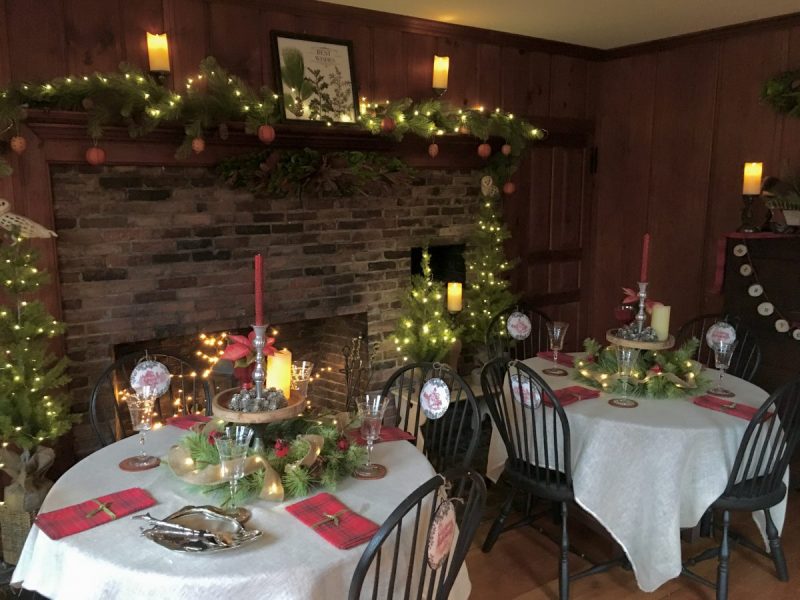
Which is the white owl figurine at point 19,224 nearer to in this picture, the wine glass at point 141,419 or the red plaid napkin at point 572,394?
the wine glass at point 141,419

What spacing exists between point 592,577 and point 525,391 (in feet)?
2.80

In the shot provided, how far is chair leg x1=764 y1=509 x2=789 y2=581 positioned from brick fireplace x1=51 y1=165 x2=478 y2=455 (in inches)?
80.7

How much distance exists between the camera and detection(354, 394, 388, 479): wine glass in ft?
6.44

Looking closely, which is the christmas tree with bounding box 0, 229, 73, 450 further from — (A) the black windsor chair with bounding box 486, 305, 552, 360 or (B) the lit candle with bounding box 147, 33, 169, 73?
(A) the black windsor chair with bounding box 486, 305, 552, 360

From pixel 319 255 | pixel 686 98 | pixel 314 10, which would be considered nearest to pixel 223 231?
pixel 319 255

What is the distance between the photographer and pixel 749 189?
374 centimetres

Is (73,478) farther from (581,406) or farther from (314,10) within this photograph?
(314,10)

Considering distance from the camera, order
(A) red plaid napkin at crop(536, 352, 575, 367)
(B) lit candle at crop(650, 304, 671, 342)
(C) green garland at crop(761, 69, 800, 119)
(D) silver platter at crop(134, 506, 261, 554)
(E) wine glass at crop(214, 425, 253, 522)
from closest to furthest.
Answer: (D) silver platter at crop(134, 506, 261, 554), (E) wine glass at crop(214, 425, 253, 522), (B) lit candle at crop(650, 304, 671, 342), (A) red plaid napkin at crop(536, 352, 575, 367), (C) green garland at crop(761, 69, 800, 119)

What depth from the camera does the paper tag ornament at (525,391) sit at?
251 cm

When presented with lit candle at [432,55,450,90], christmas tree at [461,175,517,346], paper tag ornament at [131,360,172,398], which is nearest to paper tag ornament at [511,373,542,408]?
paper tag ornament at [131,360,172,398]

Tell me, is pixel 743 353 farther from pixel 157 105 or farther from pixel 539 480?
pixel 157 105

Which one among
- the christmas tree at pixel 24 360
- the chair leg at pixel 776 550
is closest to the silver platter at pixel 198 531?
the christmas tree at pixel 24 360

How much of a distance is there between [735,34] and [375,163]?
2.34m

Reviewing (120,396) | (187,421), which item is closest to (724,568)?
(187,421)
